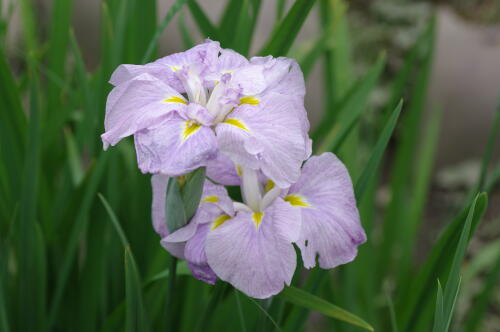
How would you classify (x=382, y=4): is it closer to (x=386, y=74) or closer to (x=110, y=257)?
(x=386, y=74)

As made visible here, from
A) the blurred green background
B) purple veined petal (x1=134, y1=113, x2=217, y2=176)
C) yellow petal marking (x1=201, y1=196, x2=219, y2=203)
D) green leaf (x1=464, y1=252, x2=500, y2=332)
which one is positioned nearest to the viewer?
purple veined petal (x1=134, y1=113, x2=217, y2=176)

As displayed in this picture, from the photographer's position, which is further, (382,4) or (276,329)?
(382,4)

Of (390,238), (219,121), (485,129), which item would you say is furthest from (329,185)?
(485,129)

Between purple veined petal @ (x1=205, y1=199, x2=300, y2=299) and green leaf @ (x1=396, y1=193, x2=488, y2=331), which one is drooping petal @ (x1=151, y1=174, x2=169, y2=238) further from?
green leaf @ (x1=396, y1=193, x2=488, y2=331)

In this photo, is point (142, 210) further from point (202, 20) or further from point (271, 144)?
point (271, 144)

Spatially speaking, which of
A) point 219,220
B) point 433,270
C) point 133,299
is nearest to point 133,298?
point 133,299

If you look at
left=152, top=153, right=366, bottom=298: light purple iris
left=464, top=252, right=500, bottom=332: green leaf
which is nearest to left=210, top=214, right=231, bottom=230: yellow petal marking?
left=152, top=153, right=366, bottom=298: light purple iris

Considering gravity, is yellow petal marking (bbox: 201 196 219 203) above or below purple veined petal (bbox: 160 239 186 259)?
above
